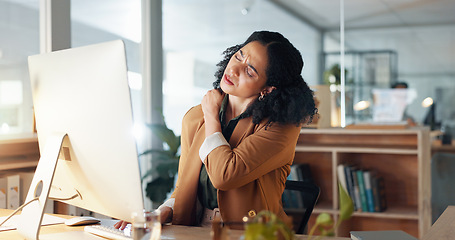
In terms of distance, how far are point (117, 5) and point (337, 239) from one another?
9.79 ft

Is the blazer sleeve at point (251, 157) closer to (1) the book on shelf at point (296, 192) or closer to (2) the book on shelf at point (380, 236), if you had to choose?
(2) the book on shelf at point (380, 236)

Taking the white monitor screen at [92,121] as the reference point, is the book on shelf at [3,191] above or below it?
below

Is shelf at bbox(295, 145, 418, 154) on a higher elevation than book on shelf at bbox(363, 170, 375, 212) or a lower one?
higher

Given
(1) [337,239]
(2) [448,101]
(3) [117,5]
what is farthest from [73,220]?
(2) [448,101]

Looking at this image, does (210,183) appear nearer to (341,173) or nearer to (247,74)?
(247,74)

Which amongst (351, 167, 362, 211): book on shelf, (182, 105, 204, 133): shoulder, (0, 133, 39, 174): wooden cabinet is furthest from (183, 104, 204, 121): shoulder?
(351, 167, 362, 211): book on shelf

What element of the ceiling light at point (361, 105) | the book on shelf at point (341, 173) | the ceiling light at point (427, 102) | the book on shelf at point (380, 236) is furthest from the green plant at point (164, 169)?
the ceiling light at point (427, 102)

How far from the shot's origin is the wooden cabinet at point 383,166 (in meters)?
3.17

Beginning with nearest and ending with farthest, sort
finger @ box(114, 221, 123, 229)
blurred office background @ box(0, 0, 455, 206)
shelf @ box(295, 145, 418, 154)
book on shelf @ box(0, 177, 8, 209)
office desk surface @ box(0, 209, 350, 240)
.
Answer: office desk surface @ box(0, 209, 350, 240)
finger @ box(114, 221, 123, 229)
book on shelf @ box(0, 177, 8, 209)
blurred office background @ box(0, 0, 455, 206)
shelf @ box(295, 145, 418, 154)

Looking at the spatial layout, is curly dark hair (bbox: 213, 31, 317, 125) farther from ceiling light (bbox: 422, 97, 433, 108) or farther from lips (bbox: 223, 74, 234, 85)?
ceiling light (bbox: 422, 97, 433, 108)

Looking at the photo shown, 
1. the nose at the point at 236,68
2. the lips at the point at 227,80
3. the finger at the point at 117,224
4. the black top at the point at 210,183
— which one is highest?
the nose at the point at 236,68

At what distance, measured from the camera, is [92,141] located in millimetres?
1251

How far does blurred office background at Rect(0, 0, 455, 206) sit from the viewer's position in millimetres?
2754

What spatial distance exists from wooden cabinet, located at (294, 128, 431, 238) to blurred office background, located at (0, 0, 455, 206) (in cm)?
139
